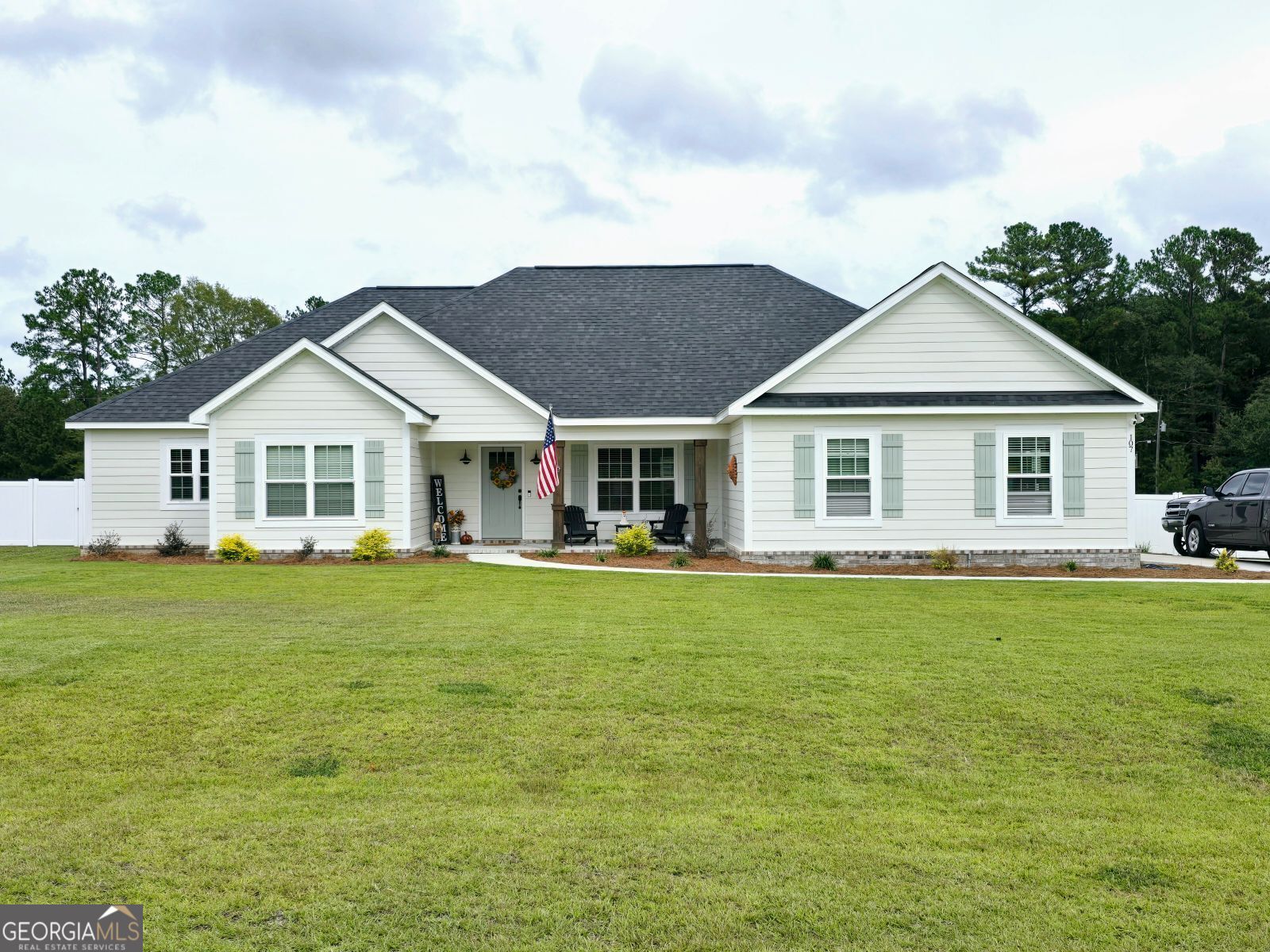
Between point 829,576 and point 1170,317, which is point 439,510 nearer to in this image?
point 829,576

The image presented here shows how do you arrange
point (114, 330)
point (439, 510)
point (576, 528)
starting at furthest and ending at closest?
point (114, 330) → point (439, 510) → point (576, 528)

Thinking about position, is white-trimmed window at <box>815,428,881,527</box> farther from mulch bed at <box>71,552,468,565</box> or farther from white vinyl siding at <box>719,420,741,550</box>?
mulch bed at <box>71,552,468,565</box>

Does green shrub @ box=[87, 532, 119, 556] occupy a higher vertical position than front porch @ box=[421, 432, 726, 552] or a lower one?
lower

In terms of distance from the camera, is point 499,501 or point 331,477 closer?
point 331,477

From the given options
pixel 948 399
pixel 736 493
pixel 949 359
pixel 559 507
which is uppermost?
pixel 949 359

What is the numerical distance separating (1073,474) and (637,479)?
9.29m

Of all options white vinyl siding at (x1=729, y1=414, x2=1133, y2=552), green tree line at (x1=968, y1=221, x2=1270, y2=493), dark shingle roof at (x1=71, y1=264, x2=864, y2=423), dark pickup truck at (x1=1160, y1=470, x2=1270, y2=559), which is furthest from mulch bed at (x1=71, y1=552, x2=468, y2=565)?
green tree line at (x1=968, y1=221, x2=1270, y2=493)

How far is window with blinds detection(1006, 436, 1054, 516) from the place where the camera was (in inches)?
679

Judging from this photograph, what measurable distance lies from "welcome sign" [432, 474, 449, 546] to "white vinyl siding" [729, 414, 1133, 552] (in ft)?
23.7

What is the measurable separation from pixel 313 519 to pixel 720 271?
13123 mm

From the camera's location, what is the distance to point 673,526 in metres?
20.2

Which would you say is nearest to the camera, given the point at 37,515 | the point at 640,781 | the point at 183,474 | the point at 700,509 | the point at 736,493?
the point at 640,781

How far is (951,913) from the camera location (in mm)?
3803

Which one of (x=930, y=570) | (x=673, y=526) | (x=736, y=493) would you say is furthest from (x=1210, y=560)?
(x=673, y=526)
